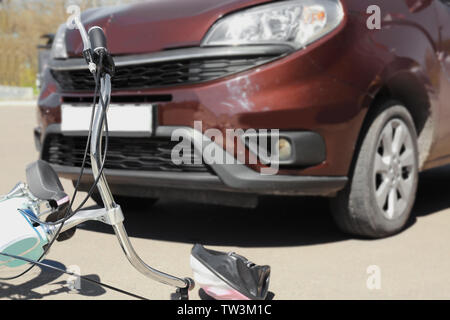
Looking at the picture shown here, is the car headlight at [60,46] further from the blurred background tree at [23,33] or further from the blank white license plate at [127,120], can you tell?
the blurred background tree at [23,33]

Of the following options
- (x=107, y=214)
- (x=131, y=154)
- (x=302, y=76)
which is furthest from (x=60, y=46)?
(x=107, y=214)

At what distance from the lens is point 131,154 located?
3.27 m

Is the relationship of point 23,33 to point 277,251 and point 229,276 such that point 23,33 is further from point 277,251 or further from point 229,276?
point 229,276

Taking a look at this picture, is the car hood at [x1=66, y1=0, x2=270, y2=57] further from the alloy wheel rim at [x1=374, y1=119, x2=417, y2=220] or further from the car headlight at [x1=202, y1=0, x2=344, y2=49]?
the alloy wheel rim at [x1=374, y1=119, x2=417, y2=220]

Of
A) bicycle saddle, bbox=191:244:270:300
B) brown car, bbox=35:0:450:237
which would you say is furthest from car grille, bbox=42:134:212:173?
bicycle saddle, bbox=191:244:270:300

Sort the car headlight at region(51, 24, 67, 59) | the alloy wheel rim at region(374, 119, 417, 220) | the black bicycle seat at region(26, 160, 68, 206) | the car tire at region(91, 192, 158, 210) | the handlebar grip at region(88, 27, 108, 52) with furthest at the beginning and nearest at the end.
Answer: the car tire at region(91, 192, 158, 210) → the car headlight at region(51, 24, 67, 59) → the alloy wheel rim at region(374, 119, 417, 220) → the black bicycle seat at region(26, 160, 68, 206) → the handlebar grip at region(88, 27, 108, 52)

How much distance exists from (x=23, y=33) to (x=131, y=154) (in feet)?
179

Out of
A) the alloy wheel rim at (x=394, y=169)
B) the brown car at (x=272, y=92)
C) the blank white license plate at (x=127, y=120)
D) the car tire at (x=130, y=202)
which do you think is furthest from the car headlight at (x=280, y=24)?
the car tire at (x=130, y=202)

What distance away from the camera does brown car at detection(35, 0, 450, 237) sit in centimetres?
299

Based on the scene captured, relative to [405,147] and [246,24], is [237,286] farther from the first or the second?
[405,147]

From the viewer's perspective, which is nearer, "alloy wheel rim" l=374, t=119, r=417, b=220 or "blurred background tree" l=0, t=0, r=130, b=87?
"alloy wheel rim" l=374, t=119, r=417, b=220

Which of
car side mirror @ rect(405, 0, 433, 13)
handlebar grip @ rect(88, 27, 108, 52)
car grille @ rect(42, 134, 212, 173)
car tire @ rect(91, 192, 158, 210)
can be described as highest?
car side mirror @ rect(405, 0, 433, 13)

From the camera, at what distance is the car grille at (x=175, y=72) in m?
3.00
